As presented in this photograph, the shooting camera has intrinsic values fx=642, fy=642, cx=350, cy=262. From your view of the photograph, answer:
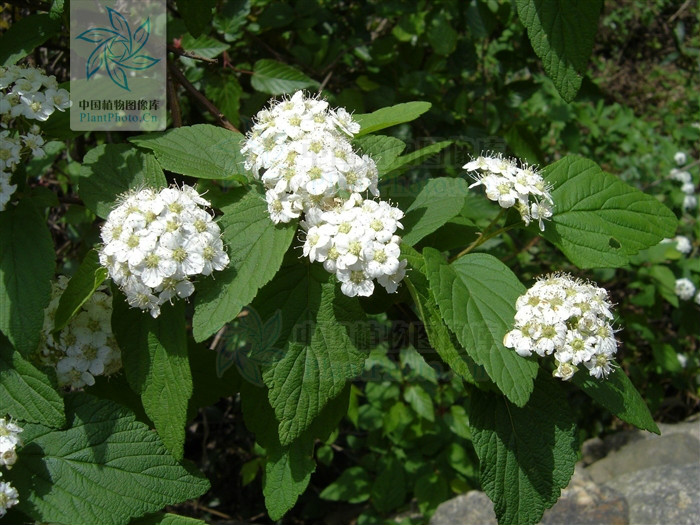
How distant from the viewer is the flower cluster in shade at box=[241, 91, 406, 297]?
155 cm

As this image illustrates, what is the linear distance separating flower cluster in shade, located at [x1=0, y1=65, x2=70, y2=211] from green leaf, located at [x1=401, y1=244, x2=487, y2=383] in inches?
42.4

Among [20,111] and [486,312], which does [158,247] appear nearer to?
[20,111]

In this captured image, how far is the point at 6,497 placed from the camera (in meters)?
1.65

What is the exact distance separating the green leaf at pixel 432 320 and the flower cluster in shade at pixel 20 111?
1.08m

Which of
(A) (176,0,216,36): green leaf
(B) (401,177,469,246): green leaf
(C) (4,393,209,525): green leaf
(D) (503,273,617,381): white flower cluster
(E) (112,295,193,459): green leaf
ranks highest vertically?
(A) (176,0,216,36): green leaf

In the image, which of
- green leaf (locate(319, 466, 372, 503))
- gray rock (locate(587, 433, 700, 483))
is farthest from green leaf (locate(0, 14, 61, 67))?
gray rock (locate(587, 433, 700, 483))

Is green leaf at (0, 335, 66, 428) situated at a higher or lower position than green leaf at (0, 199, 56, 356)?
lower

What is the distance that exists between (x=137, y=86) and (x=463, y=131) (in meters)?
1.63

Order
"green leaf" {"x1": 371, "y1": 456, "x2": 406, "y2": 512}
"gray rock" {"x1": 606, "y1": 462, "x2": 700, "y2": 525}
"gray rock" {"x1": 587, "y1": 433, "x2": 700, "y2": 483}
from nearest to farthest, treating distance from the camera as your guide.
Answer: "gray rock" {"x1": 606, "y1": 462, "x2": 700, "y2": 525}
"green leaf" {"x1": 371, "y1": 456, "x2": 406, "y2": 512}
"gray rock" {"x1": 587, "y1": 433, "x2": 700, "y2": 483}

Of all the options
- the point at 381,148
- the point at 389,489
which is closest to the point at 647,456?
the point at 389,489

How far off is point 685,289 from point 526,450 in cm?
275

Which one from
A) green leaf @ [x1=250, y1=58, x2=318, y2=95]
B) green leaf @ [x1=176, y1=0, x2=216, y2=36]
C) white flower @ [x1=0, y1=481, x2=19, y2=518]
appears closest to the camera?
white flower @ [x1=0, y1=481, x2=19, y2=518]

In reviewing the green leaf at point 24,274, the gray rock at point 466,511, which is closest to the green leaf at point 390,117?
the green leaf at point 24,274

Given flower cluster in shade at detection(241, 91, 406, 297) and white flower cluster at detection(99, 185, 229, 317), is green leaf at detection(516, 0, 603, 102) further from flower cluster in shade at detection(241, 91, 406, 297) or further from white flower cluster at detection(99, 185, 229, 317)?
white flower cluster at detection(99, 185, 229, 317)
